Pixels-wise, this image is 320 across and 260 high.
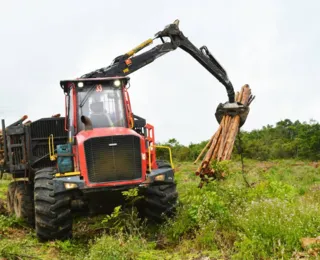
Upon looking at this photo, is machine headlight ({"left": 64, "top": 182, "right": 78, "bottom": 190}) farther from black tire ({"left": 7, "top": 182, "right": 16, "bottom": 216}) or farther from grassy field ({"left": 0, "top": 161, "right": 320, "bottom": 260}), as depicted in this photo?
black tire ({"left": 7, "top": 182, "right": 16, "bottom": 216})

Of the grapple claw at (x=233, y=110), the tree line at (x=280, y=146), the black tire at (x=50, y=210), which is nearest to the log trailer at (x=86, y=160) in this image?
the black tire at (x=50, y=210)

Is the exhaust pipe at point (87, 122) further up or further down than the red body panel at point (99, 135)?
further up

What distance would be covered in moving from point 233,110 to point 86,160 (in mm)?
6927

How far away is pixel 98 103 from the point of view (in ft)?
34.1

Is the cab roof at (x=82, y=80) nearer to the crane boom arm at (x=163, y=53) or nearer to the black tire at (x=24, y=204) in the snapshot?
the crane boom arm at (x=163, y=53)

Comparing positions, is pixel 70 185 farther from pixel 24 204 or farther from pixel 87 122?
pixel 24 204

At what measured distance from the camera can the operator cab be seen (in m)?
10.2

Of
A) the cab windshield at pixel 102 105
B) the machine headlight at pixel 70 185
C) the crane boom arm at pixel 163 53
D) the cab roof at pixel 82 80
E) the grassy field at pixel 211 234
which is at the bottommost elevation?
the grassy field at pixel 211 234

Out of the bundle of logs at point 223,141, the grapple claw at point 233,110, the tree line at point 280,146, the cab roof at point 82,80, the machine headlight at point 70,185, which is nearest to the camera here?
the machine headlight at point 70,185

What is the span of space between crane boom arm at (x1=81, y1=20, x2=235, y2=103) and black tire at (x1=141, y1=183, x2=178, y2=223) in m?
3.71

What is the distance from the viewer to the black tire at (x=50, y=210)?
9320 millimetres

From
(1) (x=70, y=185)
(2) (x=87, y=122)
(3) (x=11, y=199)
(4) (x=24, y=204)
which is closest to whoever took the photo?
(1) (x=70, y=185)

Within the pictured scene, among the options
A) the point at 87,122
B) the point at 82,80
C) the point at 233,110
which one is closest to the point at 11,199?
the point at 87,122

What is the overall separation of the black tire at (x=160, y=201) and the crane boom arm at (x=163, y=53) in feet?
12.2
